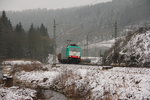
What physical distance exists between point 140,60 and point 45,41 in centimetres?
4899

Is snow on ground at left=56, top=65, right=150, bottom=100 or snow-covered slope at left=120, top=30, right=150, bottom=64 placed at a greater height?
snow-covered slope at left=120, top=30, right=150, bottom=64

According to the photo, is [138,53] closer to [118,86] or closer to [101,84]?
[101,84]

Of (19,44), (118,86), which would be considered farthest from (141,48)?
(19,44)

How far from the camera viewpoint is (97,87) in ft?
42.2

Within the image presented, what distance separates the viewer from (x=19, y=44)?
58031mm

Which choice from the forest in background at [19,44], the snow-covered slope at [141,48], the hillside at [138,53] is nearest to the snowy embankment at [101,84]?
the hillside at [138,53]

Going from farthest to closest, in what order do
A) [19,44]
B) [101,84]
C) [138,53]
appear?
[19,44], [138,53], [101,84]

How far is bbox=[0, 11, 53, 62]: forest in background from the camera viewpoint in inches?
2141

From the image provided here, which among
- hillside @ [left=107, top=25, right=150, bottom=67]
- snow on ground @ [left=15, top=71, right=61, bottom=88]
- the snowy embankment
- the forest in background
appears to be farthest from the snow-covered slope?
the forest in background

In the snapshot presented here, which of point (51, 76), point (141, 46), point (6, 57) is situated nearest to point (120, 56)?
point (141, 46)

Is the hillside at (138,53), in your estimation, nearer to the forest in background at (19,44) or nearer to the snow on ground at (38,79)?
the snow on ground at (38,79)

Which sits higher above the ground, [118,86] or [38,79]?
[118,86]

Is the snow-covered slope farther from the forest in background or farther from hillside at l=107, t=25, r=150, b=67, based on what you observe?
the forest in background

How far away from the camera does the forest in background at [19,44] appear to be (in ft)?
178
